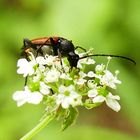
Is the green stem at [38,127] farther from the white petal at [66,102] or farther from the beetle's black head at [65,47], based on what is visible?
the beetle's black head at [65,47]

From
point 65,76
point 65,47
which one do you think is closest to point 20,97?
point 65,76

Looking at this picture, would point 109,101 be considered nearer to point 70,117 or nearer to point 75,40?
point 70,117

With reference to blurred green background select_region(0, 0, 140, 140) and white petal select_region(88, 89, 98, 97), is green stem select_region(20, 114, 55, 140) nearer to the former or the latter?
white petal select_region(88, 89, 98, 97)

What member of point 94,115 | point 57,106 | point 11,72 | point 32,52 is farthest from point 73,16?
point 57,106

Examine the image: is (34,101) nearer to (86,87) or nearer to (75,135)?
(86,87)

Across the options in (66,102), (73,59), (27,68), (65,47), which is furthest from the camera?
(65,47)

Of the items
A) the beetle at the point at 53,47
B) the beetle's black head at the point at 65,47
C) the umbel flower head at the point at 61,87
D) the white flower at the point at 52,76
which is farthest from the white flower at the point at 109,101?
the beetle's black head at the point at 65,47

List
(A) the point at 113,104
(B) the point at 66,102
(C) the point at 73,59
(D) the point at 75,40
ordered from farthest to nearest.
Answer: (D) the point at 75,40 → (C) the point at 73,59 → (A) the point at 113,104 → (B) the point at 66,102

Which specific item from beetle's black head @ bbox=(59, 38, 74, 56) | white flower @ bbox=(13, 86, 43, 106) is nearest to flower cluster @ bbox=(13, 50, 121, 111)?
white flower @ bbox=(13, 86, 43, 106)
